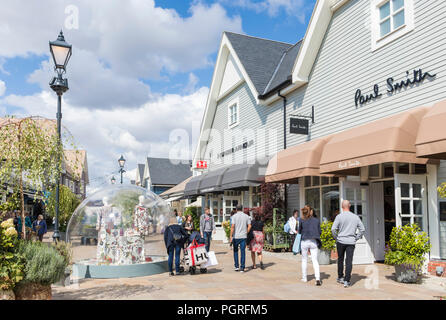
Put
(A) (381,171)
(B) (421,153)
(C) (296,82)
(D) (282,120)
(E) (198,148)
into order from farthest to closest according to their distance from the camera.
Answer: (E) (198,148), (D) (282,120), (C) (296,82), (A) (381,171), (B) (421,153)

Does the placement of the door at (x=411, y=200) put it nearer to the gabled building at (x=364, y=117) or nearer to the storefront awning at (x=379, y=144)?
the gabled building at (x=364, y=117)

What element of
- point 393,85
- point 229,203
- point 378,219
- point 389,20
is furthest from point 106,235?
point 229,203

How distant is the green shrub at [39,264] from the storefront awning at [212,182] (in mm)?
13004

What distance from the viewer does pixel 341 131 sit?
41.6 feet

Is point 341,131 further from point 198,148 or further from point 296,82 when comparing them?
point 198,148

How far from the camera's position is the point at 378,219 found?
39.3 feet

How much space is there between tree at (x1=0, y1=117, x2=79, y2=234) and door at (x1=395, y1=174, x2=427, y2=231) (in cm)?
Result: 763

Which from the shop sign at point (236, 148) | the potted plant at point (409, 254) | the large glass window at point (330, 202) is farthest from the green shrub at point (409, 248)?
the shop sign at point (236, 148)

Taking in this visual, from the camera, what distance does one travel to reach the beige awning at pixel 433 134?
8015mm

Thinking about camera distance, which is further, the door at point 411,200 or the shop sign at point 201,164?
the shop sign at point 201,164

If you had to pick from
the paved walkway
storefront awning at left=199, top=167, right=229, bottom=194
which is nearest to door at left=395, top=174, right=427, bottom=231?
the paved walkway

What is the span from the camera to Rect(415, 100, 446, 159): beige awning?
8015 millimetres

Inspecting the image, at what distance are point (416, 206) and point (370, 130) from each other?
2.14 meters
